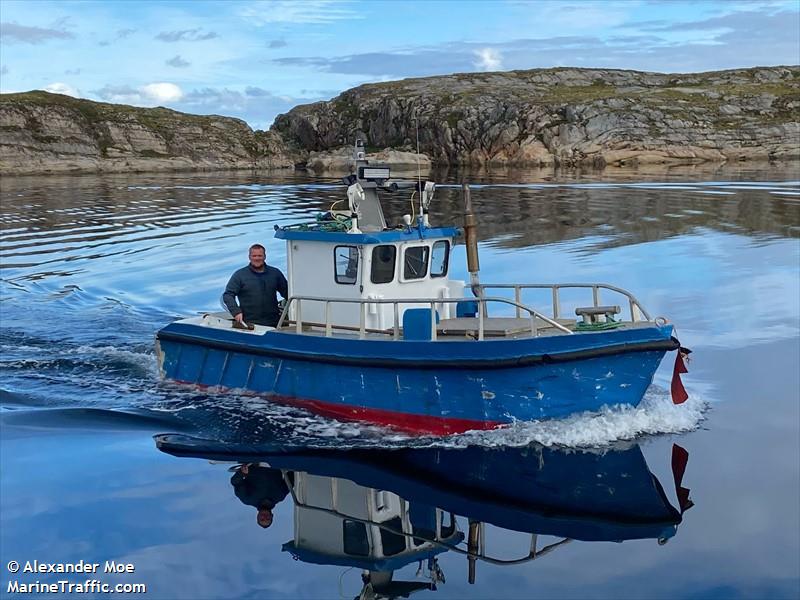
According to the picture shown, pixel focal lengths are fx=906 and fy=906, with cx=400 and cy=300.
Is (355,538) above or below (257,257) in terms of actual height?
below

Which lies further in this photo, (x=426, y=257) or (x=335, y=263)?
(x=426, y=257)

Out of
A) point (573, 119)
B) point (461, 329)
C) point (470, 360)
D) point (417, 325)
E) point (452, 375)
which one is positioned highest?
point (573, 119)

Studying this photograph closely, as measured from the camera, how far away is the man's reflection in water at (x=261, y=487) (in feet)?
36.3

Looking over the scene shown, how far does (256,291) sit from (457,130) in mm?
87600

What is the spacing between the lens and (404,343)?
527 inches

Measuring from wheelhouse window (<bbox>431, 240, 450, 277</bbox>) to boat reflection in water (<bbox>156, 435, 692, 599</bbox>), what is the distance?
11.2 ft

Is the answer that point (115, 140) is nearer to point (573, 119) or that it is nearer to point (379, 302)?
point (573, 119)

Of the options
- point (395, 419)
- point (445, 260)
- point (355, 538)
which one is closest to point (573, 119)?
point (445, 260)

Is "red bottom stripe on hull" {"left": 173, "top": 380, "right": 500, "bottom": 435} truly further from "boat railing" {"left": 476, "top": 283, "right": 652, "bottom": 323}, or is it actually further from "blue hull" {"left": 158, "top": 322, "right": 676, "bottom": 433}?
"boat railing" {"left": 476, "top": 283, "right": 652, "bottom": 323}

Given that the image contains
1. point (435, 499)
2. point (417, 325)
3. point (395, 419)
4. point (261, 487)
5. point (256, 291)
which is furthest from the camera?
point (256, 291)

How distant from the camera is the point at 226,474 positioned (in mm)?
12250

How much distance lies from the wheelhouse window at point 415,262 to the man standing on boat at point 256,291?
2.22 meters

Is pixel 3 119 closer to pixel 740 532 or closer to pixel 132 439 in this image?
pixel 132 439

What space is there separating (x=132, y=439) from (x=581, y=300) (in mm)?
11968
